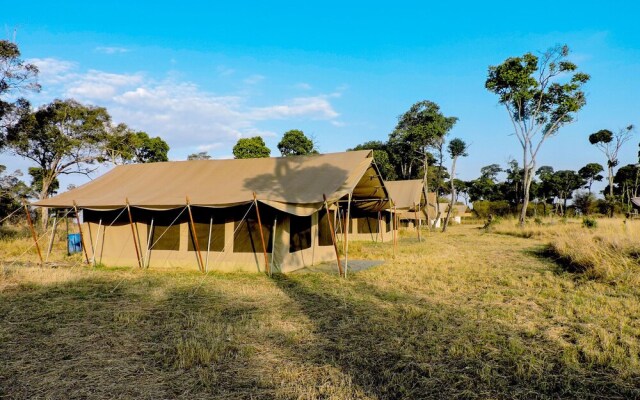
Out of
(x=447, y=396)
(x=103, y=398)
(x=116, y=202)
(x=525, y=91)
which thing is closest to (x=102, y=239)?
(x=116, y=202)

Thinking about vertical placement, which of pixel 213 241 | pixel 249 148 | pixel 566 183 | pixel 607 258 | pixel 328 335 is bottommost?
pixel 328 335

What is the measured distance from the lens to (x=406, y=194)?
22.2 m

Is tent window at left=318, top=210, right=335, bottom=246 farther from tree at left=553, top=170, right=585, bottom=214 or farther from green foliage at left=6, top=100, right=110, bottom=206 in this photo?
tree at left=553, top=170, right=585, bottom=214

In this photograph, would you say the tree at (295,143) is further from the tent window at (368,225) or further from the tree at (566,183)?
the tree at (566,183)

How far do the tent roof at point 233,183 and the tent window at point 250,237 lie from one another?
78 cm

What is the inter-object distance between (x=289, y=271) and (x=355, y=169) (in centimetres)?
314

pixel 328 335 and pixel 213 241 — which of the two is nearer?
pixel 328 335

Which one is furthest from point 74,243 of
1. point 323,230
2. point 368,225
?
point 368,225

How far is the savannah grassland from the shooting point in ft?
10.6

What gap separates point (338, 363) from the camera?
146 inches

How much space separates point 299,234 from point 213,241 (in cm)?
213

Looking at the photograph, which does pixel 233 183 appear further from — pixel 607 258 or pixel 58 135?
pixel 58 135

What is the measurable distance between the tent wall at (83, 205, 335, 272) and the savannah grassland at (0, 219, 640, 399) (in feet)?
3.34

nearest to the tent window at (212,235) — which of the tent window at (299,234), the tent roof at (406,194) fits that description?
the tent window at (299,234)
